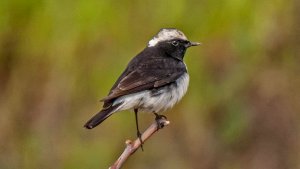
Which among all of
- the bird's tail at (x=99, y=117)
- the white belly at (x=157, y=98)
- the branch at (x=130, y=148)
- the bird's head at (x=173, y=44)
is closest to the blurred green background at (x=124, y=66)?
the bird's head at (x=173, y=44)

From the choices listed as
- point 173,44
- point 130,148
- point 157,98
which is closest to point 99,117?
point 157,98

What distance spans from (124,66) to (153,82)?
2.21 meters

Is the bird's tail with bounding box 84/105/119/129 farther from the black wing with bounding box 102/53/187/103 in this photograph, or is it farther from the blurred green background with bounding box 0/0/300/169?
the blurred green background with bounding box 0/0/300/169

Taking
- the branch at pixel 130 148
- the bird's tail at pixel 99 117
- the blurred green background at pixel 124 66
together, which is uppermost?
the bird's tail at pixel 99 117

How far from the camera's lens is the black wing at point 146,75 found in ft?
28.8

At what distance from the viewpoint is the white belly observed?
28.8ft

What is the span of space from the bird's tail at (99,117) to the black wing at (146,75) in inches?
3.0

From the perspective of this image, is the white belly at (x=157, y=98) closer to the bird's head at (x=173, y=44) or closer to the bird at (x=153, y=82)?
the bird at (x=153, y=82)

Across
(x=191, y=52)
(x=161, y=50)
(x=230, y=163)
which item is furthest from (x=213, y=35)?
(x=161, y=50)

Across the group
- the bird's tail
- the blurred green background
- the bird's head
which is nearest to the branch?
the bird's tail

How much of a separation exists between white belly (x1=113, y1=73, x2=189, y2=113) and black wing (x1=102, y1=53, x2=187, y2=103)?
36mm

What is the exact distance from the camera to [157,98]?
8.98 meters

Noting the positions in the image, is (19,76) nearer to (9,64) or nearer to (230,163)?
(9,64)

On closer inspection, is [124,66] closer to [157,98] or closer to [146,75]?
[146,75]
